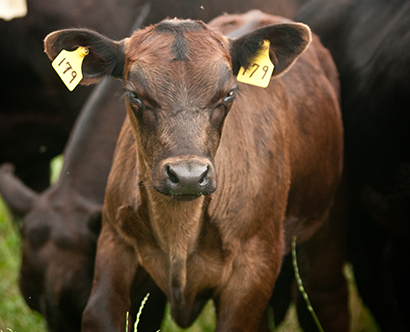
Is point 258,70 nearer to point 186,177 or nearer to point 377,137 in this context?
point 186,177

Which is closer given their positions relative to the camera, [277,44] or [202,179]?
[202,179]

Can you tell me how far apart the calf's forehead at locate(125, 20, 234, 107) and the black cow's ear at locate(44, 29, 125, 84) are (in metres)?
0.08

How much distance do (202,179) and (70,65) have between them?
94 cm

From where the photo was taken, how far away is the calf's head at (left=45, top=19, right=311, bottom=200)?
112 inches

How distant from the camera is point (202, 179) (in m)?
2.76

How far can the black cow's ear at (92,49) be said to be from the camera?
314cm

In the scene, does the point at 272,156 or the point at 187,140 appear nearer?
the point at 187,140

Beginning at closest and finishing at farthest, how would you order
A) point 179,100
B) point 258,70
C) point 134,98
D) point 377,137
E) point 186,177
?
point 186,177
point 179,100
point 134,98
point 258,70
point 377,137

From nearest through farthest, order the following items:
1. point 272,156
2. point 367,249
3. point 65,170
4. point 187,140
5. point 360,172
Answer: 1. point 187,140
2. point 272,156
3. point 65,170
4. point 360,172
5. point 367,249

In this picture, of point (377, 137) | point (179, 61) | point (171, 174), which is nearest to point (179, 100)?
point (179, 61)

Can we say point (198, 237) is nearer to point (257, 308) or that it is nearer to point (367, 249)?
point (257, 308)

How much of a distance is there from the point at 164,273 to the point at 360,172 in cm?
179

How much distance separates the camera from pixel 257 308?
3.33 metres

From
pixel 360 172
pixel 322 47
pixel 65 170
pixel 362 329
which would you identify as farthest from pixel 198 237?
pixel 362 329
